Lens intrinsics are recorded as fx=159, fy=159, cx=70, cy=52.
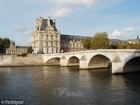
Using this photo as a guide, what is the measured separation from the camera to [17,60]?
58469 millimetres

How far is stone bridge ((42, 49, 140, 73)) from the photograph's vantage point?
101ft

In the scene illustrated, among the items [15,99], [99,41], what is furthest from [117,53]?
[99,41]

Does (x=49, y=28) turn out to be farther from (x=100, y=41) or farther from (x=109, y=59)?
(x=109, y=59)

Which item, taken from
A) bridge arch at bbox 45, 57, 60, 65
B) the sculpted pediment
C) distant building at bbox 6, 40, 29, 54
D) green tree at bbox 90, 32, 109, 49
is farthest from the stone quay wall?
distant building at bbox 6, 40, 29, 54

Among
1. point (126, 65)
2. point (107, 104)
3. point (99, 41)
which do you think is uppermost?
point (99, 41)

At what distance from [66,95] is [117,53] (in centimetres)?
1751

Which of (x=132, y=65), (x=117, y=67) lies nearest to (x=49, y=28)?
(x=132, y=65)

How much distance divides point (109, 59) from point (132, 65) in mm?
9155

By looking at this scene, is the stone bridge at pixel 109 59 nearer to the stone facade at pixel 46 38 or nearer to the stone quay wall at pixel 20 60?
the stone quay wall at pixel 20 60

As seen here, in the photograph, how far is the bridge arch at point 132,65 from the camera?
31.3m

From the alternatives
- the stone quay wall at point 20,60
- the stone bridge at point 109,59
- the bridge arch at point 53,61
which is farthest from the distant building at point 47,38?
the stone bridge at point 109,59

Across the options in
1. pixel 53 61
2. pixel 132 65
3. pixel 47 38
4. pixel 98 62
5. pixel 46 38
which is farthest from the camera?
pixel 47 38

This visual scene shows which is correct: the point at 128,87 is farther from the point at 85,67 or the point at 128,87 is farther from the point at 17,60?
the point at 17,60

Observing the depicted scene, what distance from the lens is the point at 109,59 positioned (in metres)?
42.6
